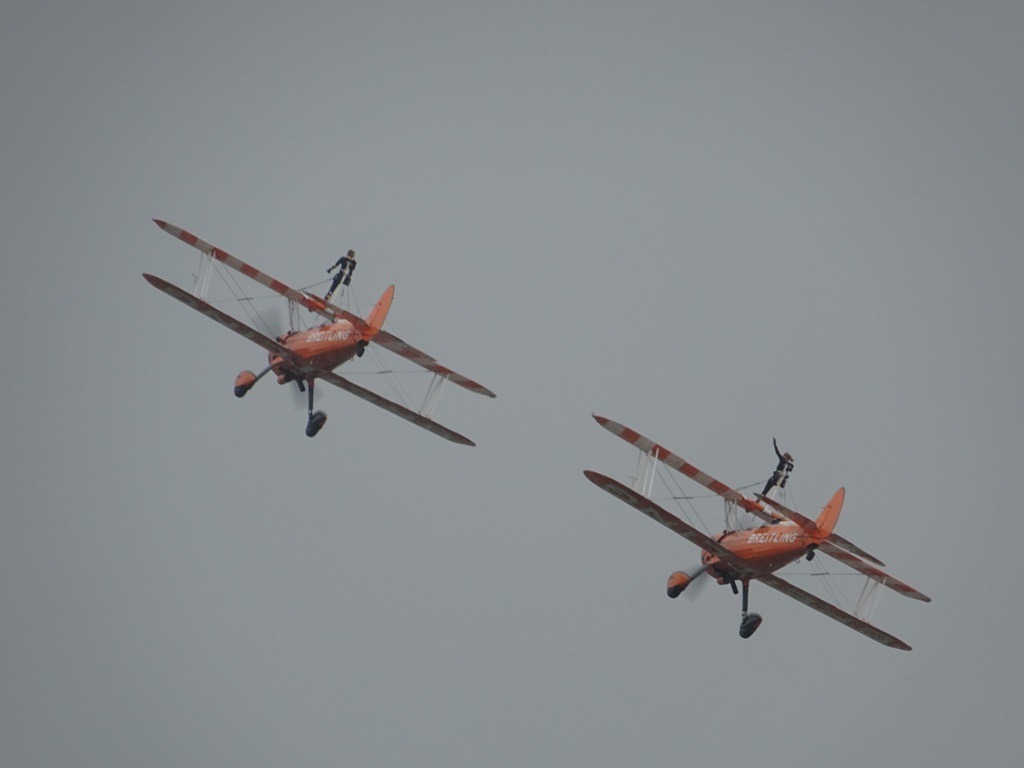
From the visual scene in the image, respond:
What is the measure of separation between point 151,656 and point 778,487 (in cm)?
10488

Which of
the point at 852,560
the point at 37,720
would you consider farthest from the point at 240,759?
the point at 852,560

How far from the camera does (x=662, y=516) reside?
140ft

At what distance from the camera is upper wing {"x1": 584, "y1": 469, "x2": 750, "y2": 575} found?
41.0m

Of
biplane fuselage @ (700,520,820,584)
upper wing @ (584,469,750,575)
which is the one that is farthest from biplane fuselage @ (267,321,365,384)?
biplane fuselage @ (700,520,820,584)

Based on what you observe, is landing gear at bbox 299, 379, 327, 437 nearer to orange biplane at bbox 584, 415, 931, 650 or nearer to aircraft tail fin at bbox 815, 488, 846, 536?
orange biplane at bbox 584, 415, 931, 650

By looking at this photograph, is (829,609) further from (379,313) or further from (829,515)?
(379,313)

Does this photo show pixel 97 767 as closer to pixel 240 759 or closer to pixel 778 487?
pixel 240 759

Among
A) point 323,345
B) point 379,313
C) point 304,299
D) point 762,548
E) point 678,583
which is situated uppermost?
point 379,313

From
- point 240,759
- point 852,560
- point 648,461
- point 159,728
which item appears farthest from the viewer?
point 159,728

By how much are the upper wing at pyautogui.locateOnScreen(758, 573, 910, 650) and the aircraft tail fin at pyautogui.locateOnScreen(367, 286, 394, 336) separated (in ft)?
48.1

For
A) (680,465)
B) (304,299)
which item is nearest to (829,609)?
(680,465)

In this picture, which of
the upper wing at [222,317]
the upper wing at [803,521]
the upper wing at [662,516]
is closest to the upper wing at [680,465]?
the upper wing at [803,521]

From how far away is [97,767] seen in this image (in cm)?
11850

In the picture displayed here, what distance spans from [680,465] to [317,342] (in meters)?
13.4
